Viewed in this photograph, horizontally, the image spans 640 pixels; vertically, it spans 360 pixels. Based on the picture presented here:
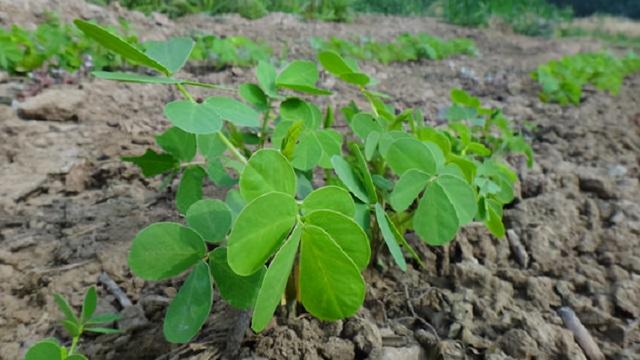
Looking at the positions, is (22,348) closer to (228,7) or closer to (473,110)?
(473,110)

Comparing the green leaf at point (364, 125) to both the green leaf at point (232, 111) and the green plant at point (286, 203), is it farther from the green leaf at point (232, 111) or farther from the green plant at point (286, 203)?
the green leaf at point (232, 111)

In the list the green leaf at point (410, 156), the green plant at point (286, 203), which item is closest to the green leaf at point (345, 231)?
the green plant at point (286, 203)

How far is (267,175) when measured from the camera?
29.6 inches

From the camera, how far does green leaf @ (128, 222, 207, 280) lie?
2.49 ft

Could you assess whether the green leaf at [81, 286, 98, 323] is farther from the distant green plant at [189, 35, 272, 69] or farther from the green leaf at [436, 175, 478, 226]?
the distant green plant at [189, 35, 272, 69]

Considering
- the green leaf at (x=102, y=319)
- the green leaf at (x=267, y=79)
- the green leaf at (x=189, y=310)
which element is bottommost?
the green leaf at (x=102, y=319)

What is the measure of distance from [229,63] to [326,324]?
3.08m

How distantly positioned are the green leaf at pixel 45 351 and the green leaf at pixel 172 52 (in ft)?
1.69

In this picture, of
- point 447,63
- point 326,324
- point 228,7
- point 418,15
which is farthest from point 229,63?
point 418,15

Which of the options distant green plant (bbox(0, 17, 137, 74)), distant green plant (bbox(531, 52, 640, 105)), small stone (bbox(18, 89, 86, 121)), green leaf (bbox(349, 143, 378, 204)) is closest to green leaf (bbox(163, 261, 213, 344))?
green leaf (bbox(349, 143, 378, 204))

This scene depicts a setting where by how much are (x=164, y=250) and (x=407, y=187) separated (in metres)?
0.48

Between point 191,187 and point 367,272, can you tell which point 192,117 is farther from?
point 367,272

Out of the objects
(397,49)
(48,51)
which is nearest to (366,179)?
(48,51)

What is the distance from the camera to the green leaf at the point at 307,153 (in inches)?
38.3
